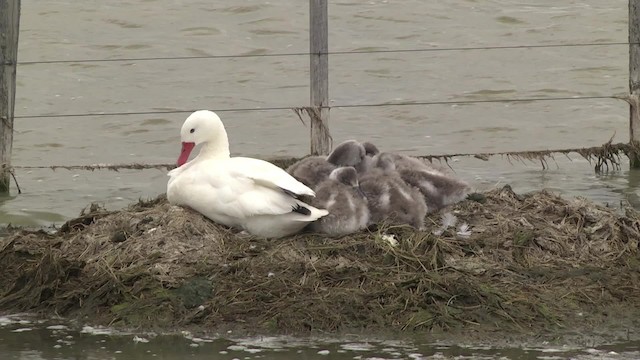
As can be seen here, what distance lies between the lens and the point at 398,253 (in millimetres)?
7766

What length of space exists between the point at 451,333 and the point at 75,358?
6.27 feet

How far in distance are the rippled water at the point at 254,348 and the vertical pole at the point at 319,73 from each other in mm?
3913

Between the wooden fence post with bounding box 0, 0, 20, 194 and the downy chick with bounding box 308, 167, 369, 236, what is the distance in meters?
3.48

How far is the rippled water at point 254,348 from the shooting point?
6.74m

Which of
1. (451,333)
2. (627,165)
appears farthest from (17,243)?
(627,165)

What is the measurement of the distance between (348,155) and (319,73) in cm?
227

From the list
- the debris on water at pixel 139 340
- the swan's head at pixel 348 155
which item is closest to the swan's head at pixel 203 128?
the swan's head at pixel 348 155

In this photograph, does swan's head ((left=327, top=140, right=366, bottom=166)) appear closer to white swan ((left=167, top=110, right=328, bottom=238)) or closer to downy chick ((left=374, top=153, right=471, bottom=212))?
downy chick ((left=374, top=153, right=471, bottom=212))

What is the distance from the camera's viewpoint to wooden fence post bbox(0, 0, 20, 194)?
10.6 metres

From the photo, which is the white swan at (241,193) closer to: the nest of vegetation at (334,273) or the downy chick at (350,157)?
the nest of vegetation at (334,273)

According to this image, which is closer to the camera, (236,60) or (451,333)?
(451,333)

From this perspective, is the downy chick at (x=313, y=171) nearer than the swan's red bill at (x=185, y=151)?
Yes

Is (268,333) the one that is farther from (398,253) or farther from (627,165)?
(627,165)

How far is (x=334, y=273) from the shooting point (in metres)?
7.61
